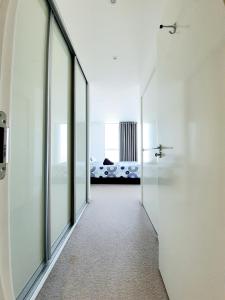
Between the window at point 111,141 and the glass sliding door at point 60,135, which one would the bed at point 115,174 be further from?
the glass sliding door at point 60,135

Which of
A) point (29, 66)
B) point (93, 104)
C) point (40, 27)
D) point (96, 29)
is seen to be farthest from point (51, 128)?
point (93, 104)

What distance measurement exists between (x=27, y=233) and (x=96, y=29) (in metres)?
2.49

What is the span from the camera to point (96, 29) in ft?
9.30

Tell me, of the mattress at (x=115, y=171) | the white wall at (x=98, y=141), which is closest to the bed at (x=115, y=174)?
the mattress at (x=115, y=171)

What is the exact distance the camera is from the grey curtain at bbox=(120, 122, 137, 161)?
9.78 metres

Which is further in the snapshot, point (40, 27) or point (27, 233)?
point (40, 27)

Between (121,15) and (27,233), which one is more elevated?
(121,15)

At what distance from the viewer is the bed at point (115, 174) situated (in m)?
6.66

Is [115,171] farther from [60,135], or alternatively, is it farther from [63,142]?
[60,135]

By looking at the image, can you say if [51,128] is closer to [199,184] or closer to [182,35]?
[182,35]

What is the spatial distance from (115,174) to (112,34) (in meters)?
4.38

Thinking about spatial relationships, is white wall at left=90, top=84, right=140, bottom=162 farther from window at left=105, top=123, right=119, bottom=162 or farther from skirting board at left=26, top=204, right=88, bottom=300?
skirting board at left=26, top=204, right=88, bottom=300

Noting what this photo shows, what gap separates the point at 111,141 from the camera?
1016 cm

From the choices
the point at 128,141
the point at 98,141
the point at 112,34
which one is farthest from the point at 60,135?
the point at 98,141
